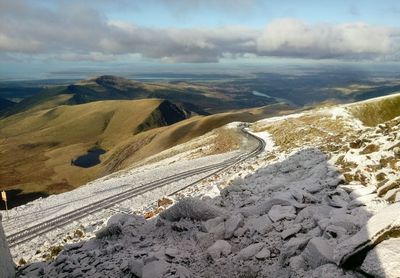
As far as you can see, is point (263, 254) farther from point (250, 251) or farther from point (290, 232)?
point (290, 232)

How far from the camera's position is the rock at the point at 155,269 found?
41.7 feet

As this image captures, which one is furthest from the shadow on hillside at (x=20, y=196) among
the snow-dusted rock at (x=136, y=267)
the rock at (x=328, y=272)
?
the rock at (x=328, y=272)

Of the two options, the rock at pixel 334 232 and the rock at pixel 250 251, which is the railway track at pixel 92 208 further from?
the rock at pixel 334 232

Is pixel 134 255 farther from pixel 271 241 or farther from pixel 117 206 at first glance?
pixel 117 206

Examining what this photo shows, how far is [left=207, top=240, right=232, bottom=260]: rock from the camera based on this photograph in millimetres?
14031

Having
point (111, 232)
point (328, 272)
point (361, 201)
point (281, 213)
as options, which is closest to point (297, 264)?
point (328, 272)

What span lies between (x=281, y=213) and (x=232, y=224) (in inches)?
82.9

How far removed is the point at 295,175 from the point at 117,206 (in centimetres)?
1520

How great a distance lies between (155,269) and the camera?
12922mm

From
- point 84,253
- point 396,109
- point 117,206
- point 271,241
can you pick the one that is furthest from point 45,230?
point 396,109

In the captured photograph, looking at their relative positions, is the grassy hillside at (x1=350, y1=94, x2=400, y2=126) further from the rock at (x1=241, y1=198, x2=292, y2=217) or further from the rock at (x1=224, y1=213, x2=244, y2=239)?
the rock at (x1=224, y1=213, x2=244, y2=239)

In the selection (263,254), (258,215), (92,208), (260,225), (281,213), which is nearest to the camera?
(263,254)

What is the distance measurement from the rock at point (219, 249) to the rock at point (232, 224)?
709 mm

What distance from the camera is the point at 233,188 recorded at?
73.5ft
